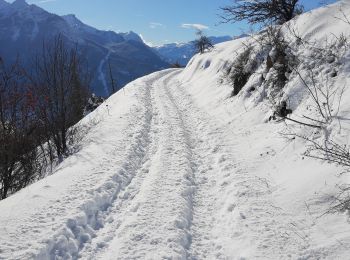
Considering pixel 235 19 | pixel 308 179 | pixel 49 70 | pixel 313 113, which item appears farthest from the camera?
pixel 235 19

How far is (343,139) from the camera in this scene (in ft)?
24.9

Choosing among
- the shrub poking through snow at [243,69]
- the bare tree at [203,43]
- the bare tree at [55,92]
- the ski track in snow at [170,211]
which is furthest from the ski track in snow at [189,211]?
the bare tree at [203,43]

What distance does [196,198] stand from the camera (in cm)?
759

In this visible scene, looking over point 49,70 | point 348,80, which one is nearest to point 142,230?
point 348,80

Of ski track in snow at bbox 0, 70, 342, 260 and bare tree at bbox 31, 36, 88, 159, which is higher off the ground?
bare tree at bbox 31, 36, 88, 159

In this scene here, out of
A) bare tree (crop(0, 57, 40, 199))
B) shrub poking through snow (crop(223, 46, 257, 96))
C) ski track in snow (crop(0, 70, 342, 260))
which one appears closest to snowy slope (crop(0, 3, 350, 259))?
ski track in snow (crop(0, 70, 342, 260))

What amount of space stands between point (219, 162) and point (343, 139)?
3168 mm

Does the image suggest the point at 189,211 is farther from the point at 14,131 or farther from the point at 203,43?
the point at 203,43

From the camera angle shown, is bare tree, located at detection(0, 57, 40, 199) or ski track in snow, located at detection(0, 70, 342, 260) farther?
bare tree, located at detection(0, 57, 40, 199)

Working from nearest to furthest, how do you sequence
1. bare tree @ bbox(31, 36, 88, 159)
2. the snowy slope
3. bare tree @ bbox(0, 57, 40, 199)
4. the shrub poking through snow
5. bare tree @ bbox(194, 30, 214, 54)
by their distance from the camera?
the snowy slope
bare tree @ bbox(0, 57, 40, 199)
bare tree @ bbox(31, 36, 88, 159)
the shrub poking through snow
bare tree @ bbox(194, 30, 214, 54)

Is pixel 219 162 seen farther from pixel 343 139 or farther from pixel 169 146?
pixel 343 139

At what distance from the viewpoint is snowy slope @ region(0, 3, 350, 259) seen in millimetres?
5527

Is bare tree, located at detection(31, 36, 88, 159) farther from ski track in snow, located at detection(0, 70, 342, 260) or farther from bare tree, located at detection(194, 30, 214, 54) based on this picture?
bare tree, located at detection(194, 30, 214, 54)

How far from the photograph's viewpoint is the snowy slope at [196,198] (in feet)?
18.1
